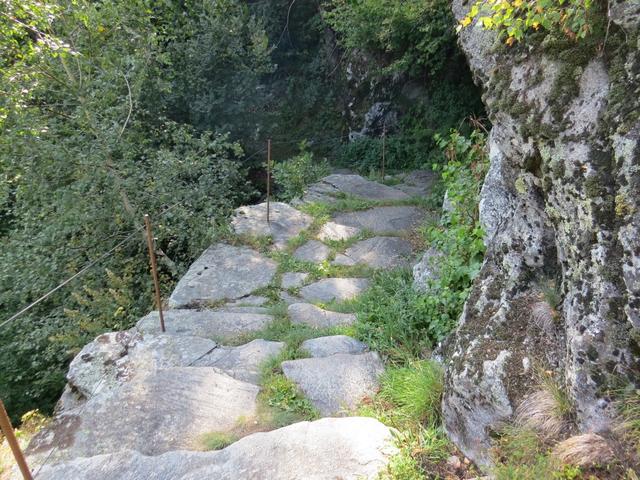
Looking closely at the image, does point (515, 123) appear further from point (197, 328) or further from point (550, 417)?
point (197, 328)

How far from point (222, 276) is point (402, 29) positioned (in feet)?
26.8

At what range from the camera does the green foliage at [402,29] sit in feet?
33.2

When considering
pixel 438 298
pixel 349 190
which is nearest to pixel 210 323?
pixel 438 298

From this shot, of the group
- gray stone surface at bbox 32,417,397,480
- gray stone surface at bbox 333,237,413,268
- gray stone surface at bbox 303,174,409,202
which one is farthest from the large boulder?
gray stone surface at bbox 303,174,409,202

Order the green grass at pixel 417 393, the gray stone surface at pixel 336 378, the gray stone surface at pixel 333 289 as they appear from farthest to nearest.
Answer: the gray stone surface at pixel 333 289 < the gray stone surface at pixel 336 378 < the green grass at pixel 417 393

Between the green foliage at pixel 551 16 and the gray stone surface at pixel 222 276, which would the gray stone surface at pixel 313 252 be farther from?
the green foliage at pixel 551 16

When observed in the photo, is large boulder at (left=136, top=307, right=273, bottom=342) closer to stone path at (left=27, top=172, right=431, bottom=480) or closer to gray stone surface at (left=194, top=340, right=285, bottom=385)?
stone path at (left=27, top=172, right=431, bottom=480)

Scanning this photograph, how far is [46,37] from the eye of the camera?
18.0 feet

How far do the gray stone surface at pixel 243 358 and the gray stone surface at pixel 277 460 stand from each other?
1027 mm

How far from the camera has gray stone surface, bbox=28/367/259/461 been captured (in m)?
2.98

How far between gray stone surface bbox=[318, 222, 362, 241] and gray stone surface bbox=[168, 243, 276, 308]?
1.23 metres

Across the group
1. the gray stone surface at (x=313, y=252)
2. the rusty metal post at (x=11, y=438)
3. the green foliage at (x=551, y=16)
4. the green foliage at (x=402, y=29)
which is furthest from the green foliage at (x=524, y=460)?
the green foliage at (x=402, y=29)

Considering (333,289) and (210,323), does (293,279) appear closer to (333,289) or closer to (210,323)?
(333,289)

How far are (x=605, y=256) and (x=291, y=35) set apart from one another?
14533 millimetres
